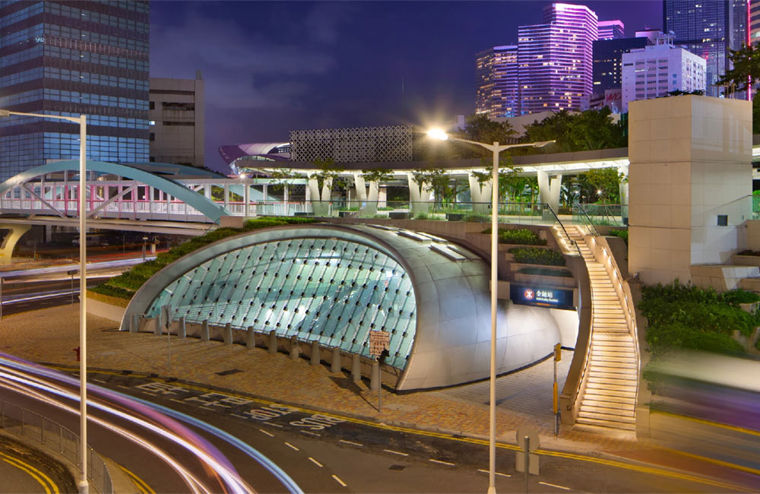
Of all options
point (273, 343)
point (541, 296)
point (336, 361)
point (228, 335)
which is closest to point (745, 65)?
point (541, 296)

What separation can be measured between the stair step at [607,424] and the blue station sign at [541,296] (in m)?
9.60

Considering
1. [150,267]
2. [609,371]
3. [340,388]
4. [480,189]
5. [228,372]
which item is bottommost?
[340,388]

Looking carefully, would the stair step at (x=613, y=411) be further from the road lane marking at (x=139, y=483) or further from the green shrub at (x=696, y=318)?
the road lane marking at (x=139, y=483)

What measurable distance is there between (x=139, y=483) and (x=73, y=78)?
123941mm

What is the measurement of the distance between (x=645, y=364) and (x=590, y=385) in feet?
6.96

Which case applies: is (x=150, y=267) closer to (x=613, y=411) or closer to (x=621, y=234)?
(x=621, y=234)

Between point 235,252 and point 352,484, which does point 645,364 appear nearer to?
point 352,484

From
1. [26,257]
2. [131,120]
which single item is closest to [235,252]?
[26,257]

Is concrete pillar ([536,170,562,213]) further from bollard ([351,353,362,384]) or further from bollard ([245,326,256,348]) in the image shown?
bollard ([351,353,362,384])

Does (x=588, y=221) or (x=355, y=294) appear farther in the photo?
(x=588, y=221)

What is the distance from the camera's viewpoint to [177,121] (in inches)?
5738

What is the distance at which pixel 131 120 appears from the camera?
133m

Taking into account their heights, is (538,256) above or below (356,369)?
above

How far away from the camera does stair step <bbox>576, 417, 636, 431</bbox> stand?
2311 cm
